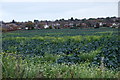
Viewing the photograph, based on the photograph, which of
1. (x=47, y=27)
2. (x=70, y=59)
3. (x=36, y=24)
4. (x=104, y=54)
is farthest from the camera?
(x=47, y=27)

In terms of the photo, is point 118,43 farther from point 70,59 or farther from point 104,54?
point 70,59

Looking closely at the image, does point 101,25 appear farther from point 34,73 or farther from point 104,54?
point 34,73

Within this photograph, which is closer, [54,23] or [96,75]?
[96,75]

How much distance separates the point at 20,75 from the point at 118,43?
27.3 feet

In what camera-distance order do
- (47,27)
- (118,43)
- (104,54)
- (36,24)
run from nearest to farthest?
(104,54) → (118,43) → (36,24) → (47,27)

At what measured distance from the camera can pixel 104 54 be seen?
8.55m

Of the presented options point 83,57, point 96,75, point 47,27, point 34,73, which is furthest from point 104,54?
point 47,27

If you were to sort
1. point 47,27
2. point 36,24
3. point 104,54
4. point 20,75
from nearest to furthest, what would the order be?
point 20,75
point 104,54
point 36,24
point 47,27

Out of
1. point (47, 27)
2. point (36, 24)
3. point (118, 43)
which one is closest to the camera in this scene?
point (118, 43)

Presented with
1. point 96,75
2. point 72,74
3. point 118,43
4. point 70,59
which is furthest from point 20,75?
point 118,43

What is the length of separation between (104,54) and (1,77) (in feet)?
17.5

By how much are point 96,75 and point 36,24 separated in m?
33.9

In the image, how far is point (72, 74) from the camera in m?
4.48

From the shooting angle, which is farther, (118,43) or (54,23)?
(54,23)
